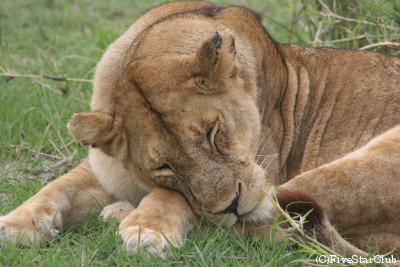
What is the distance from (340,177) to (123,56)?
1534 millimetres

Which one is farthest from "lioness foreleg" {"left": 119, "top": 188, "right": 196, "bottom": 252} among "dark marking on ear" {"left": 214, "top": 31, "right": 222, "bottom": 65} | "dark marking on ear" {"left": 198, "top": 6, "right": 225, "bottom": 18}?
"dark marking on ear" {"left": 198, "top": 6, "right": 225, "bottom": 18}

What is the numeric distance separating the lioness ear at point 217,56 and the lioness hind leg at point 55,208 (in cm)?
107

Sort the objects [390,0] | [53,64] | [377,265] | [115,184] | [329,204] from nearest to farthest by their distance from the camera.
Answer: [377,265]
[329,204]
[115,184]
[390,0]
[53,64]

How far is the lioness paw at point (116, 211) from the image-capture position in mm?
3295

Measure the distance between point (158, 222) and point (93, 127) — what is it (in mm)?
603

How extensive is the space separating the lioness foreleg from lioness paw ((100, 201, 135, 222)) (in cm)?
25

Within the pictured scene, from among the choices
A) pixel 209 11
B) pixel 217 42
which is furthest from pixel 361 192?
pixel 209 11

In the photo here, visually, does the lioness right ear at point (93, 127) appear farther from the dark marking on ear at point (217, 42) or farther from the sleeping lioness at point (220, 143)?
the dark marking on ear at point (217, 42)

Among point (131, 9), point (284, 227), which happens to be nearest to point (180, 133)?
point (284, 227)

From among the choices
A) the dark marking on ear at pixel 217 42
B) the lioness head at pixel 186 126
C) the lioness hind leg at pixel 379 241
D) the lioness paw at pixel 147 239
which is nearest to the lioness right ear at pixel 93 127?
the lioness head at pixel 186 126

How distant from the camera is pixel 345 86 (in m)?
3.79

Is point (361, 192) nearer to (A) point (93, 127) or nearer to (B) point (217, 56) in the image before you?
(B) point (217, 56)

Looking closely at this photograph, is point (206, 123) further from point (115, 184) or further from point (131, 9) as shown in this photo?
point (131, 9)

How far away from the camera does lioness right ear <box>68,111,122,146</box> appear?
3045 mm
